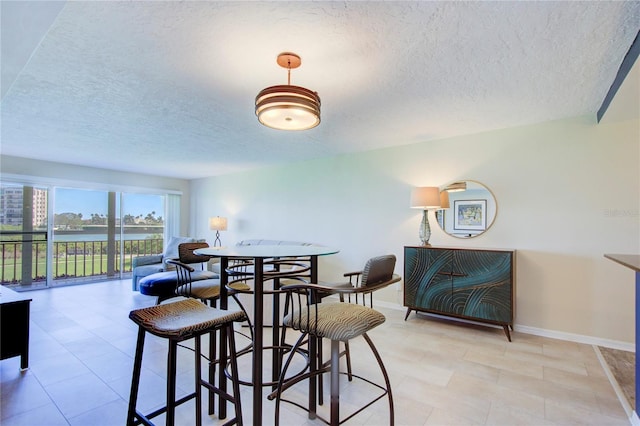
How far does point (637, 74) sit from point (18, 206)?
8.00 meters

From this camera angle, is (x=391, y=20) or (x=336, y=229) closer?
(x=391, y=20)

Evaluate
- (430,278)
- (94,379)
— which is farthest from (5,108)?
(430,278)

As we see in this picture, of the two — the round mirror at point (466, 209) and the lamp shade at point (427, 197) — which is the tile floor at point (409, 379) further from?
the lamp shade at point (427, 197)

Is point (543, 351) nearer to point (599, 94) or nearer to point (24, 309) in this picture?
point (599, 94)

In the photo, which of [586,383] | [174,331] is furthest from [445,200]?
[174,331]

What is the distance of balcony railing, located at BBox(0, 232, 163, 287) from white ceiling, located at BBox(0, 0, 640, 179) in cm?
236

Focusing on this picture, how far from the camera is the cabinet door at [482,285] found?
3.01 metres

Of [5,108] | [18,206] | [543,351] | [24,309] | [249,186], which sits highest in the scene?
[5,108]

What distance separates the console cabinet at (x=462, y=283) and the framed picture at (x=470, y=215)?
0.51 metres

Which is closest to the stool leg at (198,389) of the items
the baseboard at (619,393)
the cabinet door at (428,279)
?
the baseboard at (619,393)

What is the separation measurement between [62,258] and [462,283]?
6.90m

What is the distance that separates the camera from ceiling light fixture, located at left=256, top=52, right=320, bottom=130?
1.78 meters

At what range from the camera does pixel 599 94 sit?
2.53 meters

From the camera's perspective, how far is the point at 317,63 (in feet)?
A: 6.86
